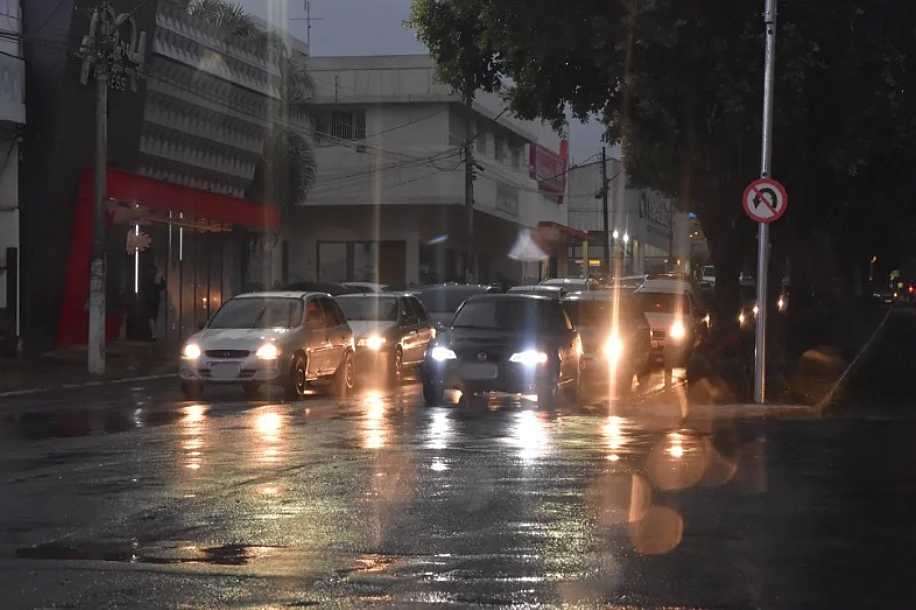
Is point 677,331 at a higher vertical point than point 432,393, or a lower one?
higher

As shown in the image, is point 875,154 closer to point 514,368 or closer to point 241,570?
point 514,368

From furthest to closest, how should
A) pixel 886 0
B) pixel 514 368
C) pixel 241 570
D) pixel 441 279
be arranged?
pixel 441 279
pixel 886 0
pixel 514 368
pixel 241 570

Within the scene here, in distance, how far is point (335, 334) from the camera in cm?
2259

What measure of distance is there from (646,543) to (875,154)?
1857 centimetres

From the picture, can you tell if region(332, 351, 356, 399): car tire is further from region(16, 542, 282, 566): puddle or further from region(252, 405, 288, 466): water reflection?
region(16, 542, 282, 566): puddle

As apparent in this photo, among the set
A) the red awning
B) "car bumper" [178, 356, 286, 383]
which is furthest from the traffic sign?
the red awning

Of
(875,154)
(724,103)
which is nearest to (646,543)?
(724,103)

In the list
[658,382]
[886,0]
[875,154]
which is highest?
[886,0]

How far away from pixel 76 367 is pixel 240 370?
876 centimetres

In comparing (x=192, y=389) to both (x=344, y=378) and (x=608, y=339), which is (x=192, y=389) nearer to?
(x=344, y=378)

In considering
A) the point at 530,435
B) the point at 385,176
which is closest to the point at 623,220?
the point at 385,176

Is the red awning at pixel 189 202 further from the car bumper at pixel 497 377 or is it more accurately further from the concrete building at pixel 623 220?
the concrete building at pixel 623 220

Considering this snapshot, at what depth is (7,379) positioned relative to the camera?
24812mm

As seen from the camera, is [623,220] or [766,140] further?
[623,220]
